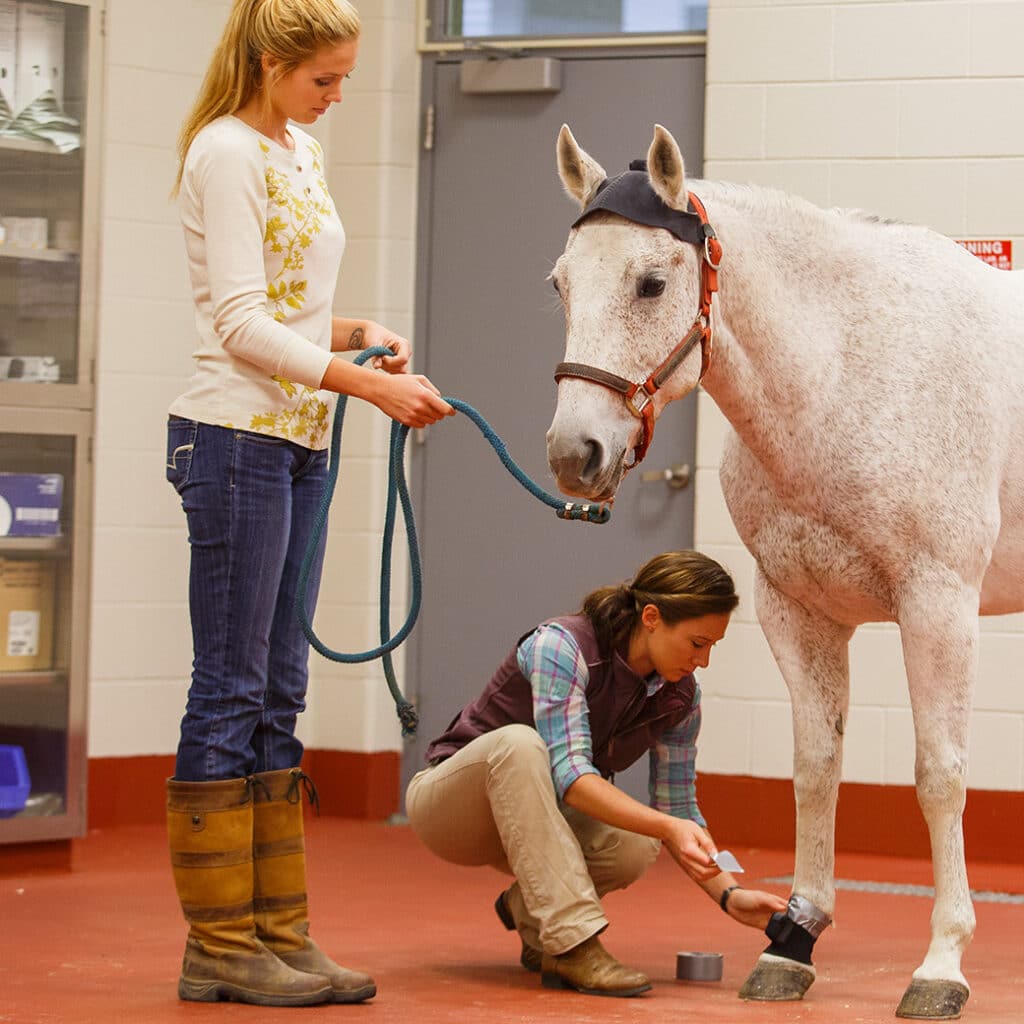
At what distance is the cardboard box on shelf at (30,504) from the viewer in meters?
4.33

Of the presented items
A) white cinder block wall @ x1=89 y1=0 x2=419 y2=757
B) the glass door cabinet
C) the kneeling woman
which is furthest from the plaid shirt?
white cinder block wall @ x1=89 y1=0 x2=419 y2=757

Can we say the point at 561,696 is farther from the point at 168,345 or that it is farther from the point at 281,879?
the point at 168,345

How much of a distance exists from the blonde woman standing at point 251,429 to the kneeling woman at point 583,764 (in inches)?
13.0

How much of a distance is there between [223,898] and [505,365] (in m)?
2.69

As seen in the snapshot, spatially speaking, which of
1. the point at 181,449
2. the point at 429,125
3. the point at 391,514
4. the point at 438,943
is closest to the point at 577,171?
the point at 391,514

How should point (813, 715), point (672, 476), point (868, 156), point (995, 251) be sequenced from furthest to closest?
1. point (672, 476)
2. point (868, 156)
3. point (995, 251)
4. point (813, 715)

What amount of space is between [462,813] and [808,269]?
112 centimetres

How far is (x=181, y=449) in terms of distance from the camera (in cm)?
270

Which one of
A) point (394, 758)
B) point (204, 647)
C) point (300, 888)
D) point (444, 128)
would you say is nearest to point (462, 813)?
point (300, 888)

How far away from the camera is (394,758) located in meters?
5.29

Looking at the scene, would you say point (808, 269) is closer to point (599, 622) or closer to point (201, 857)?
point (599, 622)

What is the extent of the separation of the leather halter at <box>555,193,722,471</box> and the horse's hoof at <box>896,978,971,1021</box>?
38.6 inches

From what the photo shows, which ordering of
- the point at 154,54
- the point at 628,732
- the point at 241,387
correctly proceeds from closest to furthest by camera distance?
the point at 241,387 < the point at 628,732 < the point at 154,54

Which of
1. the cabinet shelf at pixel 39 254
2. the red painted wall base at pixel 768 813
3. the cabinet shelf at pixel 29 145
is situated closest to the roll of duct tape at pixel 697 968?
the red painted wall base at pixel 768 813
